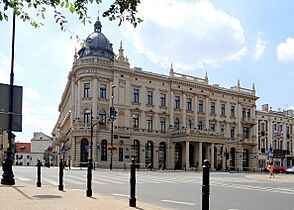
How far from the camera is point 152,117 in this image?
69.5 meters

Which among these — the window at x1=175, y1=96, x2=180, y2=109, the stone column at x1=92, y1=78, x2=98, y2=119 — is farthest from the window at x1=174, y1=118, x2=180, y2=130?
the stone column at x1=92, y1=78, x2=98, y2=119

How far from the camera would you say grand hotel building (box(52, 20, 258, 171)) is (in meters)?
63.2

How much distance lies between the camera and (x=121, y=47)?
66875mm

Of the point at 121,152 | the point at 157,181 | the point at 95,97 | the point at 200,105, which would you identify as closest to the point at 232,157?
the point at 200,105

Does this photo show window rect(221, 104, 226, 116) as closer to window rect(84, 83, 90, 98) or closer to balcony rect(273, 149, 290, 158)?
balcony rect(273, 149, 290, 158)

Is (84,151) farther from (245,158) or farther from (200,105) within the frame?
(245,158)

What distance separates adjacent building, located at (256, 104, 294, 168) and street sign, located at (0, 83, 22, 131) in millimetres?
73798

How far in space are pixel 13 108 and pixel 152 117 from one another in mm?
54045

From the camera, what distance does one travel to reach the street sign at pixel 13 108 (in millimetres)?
15391

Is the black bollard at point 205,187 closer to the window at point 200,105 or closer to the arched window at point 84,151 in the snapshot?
the arched window at point 84,151

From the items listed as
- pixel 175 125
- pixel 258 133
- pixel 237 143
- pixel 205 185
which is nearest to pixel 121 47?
pixel 175 125

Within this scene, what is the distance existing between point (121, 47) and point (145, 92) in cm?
798

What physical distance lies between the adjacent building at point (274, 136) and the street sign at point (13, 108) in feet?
242

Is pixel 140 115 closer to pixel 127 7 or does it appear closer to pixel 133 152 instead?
pixel 133 152
